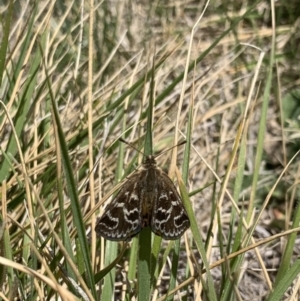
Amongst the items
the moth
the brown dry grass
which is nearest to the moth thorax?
the moth

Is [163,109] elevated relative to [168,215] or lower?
elevated

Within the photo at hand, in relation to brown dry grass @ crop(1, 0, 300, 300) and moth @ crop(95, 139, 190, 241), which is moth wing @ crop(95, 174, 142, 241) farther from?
brown dry grass @ crop(1, 0, 300, 300)

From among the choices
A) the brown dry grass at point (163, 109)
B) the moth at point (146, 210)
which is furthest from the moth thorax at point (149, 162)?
the brown dry grass at point (163, 109)

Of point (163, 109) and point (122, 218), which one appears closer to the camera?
point (122, 218)

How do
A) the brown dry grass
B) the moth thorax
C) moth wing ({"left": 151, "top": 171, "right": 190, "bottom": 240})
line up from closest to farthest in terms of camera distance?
moth wing ({"left": 151, "top": 171, "right": 190, "bottom": 240}), the moth thorax, the brown dry grass

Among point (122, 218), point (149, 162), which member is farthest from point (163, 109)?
point (122, 218)

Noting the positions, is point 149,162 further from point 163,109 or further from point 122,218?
point 163,109

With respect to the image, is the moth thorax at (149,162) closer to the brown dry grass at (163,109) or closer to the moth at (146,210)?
the moth at (146,210)
